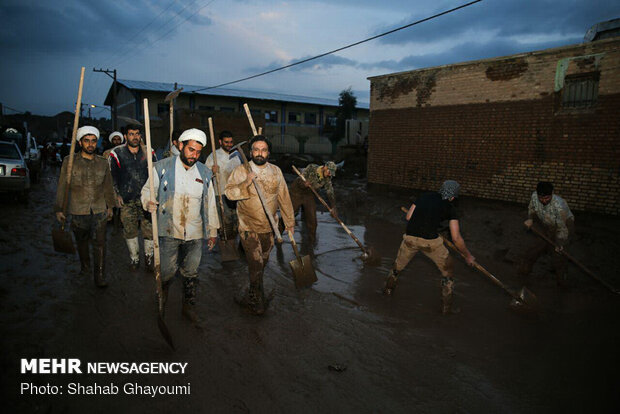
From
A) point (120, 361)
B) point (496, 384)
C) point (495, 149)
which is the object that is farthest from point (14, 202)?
point (495, 149)

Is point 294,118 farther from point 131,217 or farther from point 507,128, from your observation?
point 131,217

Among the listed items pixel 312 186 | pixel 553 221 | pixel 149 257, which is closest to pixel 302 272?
pixel 149 257

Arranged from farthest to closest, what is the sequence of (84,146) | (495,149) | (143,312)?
(495,149) → (84,146) → (143,312)

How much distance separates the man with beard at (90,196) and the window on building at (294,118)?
104 feet

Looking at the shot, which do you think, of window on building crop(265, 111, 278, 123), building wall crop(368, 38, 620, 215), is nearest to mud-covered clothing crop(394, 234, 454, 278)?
building wall crop(368, 38, 620, 215)

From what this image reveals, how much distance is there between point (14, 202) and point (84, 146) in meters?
8.55

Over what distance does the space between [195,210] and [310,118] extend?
3386cm

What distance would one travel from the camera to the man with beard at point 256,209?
409 centimetres

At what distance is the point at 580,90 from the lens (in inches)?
317

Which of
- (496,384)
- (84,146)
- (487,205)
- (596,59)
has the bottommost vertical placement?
(496,384)

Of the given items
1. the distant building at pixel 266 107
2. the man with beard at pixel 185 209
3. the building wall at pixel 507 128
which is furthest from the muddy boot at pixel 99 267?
the distant building at pixel 266 107

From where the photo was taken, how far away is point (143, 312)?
409 cm

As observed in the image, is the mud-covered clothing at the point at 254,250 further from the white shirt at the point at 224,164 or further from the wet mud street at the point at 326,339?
the white shirt at the point at 224,164

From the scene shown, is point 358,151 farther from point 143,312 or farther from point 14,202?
point 143,312
